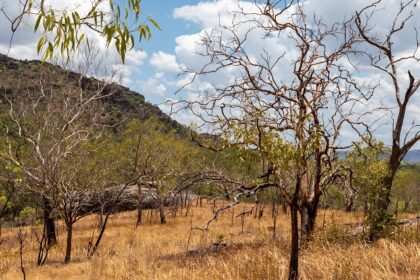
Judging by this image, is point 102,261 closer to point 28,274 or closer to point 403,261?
point 28,274

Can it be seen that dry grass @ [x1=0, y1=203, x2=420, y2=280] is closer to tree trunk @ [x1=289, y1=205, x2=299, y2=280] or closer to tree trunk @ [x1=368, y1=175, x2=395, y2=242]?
tree trunk @ [x1=289, y1=205, x2=299, y2=280]

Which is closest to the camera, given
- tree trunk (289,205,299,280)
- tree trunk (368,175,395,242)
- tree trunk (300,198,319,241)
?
tree trunk (289,205,299,280)

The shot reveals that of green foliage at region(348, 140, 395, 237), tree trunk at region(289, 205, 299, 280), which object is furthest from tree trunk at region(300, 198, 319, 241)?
tree trunk at region(289, 205, 299, 280)

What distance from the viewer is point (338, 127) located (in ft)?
45.7

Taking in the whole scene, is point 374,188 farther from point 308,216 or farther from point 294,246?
point 294,246

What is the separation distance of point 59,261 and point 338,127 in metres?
11.5

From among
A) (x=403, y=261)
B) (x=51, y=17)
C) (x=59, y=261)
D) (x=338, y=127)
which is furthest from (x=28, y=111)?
(x=51, y=17)

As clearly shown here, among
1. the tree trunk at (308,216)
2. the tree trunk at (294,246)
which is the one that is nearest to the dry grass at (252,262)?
the tree trunk at (294,246)

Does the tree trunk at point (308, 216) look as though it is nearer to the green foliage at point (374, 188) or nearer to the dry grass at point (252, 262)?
the dry grass at point (252, 262)

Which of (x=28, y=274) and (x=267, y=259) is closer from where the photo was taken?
(x=267, y=259)

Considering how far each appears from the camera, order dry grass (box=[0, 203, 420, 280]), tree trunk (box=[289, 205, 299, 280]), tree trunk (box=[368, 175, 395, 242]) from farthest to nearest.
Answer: tree trunk (box=[368, 175, 395, 242])
dry grass (box=[0, 203, 420, 280])
tree trunk (box=[289, 205, 299, 280])

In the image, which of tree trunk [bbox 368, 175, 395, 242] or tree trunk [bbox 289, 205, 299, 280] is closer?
tree trunk [bbox 289, 205, 299, 280]

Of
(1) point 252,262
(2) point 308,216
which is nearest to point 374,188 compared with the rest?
(2) point 308,216

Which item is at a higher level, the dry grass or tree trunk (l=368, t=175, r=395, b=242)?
tree trunk (l=368, t=175, r=395, b=242)
